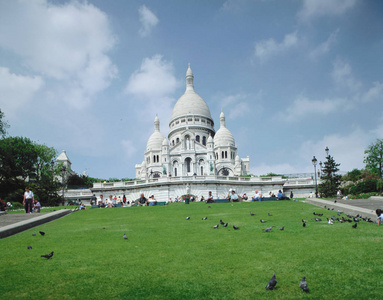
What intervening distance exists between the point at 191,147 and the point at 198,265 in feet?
229

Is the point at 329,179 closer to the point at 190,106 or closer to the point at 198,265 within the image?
the point at 198,265

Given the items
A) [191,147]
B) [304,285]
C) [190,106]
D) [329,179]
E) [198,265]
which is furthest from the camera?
[190,106]

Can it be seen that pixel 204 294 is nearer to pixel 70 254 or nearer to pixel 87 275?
pixel 87 275

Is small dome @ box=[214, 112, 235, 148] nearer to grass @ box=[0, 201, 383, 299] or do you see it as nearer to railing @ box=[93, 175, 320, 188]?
railing @ box=[93, 175, 320, 188]

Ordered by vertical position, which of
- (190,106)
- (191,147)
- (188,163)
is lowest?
(188,163)

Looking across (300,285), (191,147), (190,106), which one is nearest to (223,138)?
(190,106)

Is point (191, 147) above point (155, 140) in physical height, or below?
below

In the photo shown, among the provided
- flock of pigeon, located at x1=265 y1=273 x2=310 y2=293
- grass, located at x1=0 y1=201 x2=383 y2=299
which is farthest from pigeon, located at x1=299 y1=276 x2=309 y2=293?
grass, located at x1=0 y1=201 x2=383 y2=299

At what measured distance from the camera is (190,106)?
3797 inches

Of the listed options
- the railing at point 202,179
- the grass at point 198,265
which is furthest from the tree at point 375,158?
the grass at point 198,265

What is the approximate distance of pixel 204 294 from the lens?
5.75m

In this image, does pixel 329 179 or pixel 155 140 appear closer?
pixel 329 179

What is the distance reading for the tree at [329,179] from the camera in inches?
1651

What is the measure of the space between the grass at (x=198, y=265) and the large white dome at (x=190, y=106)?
8550 centimetres
